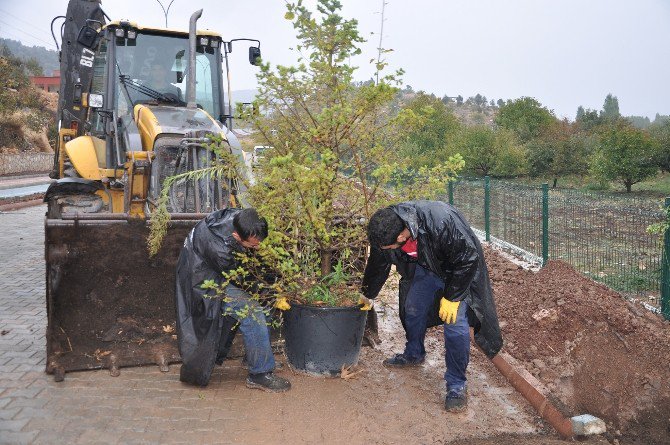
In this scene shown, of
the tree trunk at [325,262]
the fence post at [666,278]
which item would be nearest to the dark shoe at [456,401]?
the tree trunk at [325,262]

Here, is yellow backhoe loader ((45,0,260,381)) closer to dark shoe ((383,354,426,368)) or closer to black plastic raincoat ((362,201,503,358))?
dark shoe ((383,354,426,368))

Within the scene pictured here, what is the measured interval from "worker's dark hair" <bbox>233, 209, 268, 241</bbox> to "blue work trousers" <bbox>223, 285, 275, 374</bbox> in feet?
1.83

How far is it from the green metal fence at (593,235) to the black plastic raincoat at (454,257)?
8.76 ft

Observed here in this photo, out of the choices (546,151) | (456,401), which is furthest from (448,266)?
(546,151)

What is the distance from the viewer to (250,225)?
4.28m

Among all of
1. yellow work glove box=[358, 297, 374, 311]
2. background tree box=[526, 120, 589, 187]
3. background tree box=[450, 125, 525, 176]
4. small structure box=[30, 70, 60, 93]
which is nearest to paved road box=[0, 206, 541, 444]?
yellow work glove box=[358, 297, 374, 311]

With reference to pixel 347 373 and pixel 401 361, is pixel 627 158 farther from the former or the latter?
pixel 347 373

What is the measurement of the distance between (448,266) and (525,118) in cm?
3359

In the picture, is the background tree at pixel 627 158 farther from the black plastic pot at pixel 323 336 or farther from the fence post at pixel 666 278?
the black plastic pot at pixel 323 336

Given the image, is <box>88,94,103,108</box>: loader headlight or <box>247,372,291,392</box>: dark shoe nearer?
<box>247,372,291,392</box>: dark shoe

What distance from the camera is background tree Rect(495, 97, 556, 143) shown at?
34.8 m

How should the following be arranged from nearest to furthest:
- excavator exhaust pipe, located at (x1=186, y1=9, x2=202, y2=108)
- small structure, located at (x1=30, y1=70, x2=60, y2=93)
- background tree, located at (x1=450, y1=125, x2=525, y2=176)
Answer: excavator exhaust pipe, located at (x1=186, y1=9, x2=202, y2=108) → background tree, located at (x1=450, y1=125, x2=525, y2=176) → small structure, located at (x1=30, y1=70, x2=60, y2=93)

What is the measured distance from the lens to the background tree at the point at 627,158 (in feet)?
70.0

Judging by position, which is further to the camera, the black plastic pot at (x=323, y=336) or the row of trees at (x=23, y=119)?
the row of trees at (x=23, y=119)
